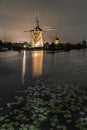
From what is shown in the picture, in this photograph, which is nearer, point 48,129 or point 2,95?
point 48,129

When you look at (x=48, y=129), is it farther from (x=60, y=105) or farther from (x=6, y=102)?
(x=6, y=102)

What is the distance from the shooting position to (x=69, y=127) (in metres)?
9.08

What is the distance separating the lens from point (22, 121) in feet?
31.0

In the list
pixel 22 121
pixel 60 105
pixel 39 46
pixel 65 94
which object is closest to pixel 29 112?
pixel 22 121

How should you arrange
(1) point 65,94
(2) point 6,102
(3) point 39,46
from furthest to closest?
1. (3) point 39,46
2. (1) point 65,94
3. (2) point 6,102

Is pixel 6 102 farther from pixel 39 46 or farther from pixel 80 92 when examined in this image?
pixel 39 46

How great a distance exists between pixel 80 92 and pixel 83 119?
5.82 meters

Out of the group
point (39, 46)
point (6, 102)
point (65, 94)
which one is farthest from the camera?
point (39, 46)

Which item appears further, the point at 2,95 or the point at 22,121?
the point at 2,95

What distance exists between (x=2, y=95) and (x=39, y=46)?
141012mm

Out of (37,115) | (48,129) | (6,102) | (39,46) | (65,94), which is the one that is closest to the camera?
(48,129)

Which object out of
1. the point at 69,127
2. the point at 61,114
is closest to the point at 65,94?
the point at 61,114

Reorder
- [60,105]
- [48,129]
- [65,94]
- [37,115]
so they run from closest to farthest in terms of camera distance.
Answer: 1. [48,129]
2. [37,115]
3. [60,105]
4. [65,94]

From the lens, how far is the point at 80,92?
51.1 ft
